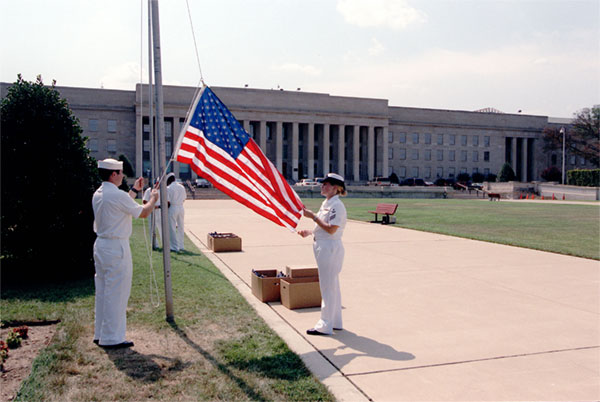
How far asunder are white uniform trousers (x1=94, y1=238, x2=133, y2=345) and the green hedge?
3019 inches

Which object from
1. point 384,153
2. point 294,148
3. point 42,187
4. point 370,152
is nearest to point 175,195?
point 42,187

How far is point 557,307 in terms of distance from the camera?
293 inches

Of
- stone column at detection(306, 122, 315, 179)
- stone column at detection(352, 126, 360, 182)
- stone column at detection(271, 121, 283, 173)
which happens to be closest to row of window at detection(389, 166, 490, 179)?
stone column at detection(352, 126, 360, 182)

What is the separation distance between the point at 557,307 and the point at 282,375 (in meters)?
4.80

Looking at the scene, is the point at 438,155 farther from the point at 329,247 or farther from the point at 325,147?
the point at 329,247

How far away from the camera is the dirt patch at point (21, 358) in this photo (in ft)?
14.8

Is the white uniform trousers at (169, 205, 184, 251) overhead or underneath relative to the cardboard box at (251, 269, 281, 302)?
overhead

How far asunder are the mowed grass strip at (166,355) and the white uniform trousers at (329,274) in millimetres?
687

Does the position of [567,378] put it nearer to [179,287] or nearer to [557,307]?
[557,307]

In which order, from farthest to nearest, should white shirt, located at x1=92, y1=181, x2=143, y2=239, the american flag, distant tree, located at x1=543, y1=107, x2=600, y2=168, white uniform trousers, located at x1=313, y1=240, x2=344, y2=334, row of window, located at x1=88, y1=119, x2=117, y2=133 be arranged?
distant tree, located at x1=543, y1=107, x2=600, y2=168 < row of window, located at x1=88, y1=119, x2=117, y2=133 < the american flag < white uniform trousers, located at x1=313, y1=240, x2=344, y2=334 < white shirt, located at x1=92, y1=181, x2=143, y2=239

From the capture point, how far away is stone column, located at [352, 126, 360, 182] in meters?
93.0

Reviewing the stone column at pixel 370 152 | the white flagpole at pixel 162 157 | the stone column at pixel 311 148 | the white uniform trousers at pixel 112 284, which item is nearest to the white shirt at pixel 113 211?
the white uniform trousers at pixel 112 284

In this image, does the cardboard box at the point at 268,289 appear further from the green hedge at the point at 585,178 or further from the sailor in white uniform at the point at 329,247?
the green hedge at the point at 585,178

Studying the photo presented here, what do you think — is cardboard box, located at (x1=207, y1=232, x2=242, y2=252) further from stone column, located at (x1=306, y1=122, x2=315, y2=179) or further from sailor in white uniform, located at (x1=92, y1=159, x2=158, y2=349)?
stone column, located at (x1=306, y1=122, x2=315, y2=179)
